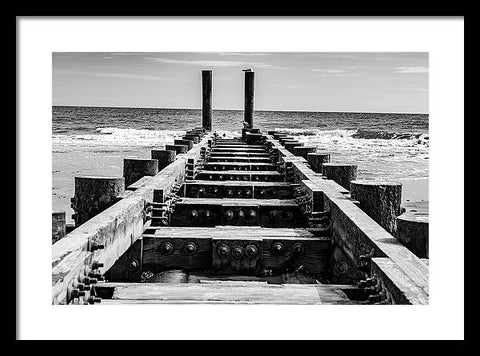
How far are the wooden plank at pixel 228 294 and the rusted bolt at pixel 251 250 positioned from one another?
680 mm

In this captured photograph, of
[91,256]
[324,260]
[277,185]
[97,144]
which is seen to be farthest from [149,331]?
[97,144]

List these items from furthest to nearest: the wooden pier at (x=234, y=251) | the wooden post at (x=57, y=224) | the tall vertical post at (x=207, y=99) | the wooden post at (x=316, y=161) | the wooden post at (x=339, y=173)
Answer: the tall vertical post at (x=207, y=99)
the wooden post at (x=316, y=161)
the wooden post at (x=339, y=173)
the wooden post at (x=57, y=224)
the wooden pier at (x=234, y=251)

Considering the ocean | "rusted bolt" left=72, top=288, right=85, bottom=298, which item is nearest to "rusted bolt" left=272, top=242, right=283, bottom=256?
"rusted bolt" left=72, top=288, right=85, bottom=298

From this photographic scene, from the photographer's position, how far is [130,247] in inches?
171

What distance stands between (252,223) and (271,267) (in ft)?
4.16

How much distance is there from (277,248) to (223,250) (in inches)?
15.5

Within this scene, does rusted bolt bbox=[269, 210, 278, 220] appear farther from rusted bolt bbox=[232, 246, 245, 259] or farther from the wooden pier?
rusted bolt bbox=[232, 246, 245, 259]

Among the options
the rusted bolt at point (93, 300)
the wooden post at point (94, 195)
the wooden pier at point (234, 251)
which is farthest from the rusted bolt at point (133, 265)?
the rusted bolt at point (93, 300)

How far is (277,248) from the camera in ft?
14.4

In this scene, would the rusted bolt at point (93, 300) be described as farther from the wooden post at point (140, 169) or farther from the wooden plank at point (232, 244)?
the wooden post at point (140, 169)

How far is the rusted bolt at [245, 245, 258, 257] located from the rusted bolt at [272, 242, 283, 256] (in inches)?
5.7

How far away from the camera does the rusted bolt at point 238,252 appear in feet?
14.2
